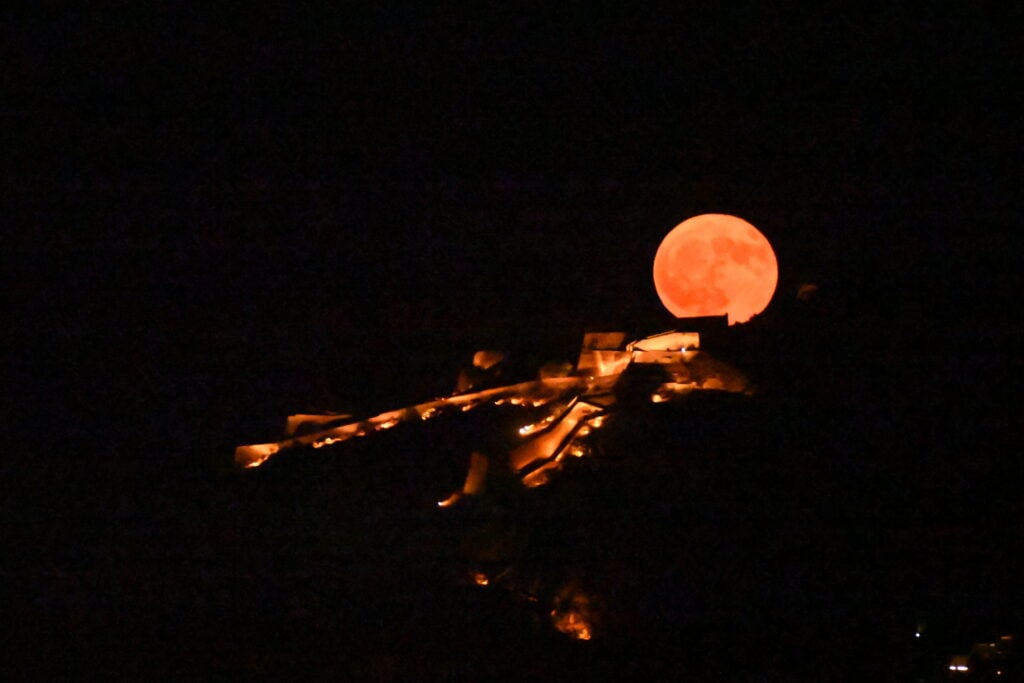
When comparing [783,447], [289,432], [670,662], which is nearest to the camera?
[670,662]

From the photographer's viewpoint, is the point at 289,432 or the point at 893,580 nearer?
the point at 893,580

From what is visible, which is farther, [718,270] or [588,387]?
[718,270]

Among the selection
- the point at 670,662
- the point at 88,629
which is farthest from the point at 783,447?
the point at 88,629

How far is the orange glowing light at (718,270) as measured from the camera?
4570 millimetres

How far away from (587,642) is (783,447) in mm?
979

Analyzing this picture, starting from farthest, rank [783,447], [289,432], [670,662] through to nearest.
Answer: [289,432]
[783,447]
[670,662]

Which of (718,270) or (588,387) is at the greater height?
(718,270)

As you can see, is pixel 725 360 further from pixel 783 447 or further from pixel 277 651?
pixel 277 651

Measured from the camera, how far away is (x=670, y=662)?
3664mm

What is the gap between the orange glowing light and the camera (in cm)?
457

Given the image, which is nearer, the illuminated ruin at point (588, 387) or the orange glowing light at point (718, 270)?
the illuminated ruin at point (588, 387)

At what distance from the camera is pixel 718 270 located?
4.62 m

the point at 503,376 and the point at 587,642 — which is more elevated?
the point at 503,376

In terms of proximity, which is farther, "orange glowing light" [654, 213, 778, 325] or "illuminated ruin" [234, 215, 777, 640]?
"orange glowing light" [654, 213, 778, 325]
